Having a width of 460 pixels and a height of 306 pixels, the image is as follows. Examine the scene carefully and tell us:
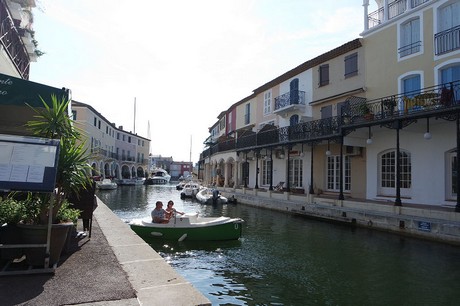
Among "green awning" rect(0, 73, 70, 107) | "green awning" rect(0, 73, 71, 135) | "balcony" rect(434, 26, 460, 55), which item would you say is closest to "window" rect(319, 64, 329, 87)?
"balcony" rect(434, 26, 460, 55)

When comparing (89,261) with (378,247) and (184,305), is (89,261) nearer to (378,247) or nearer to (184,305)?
(184,305)

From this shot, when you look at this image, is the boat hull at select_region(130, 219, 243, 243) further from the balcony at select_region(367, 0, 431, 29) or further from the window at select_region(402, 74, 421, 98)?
the balcony at select_region(367, 0, 431, 29)

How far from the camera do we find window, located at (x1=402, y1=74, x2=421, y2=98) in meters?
16.8

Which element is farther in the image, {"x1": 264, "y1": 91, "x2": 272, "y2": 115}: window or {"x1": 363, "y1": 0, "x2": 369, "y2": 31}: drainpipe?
{"x1": 264, "y1": 91, "x2": 272, "y2": 115}: window

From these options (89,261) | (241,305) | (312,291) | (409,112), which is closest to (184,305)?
(89,261)

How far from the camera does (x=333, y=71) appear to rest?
2273 cm

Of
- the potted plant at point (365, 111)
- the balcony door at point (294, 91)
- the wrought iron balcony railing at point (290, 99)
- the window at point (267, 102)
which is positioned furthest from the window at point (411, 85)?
the window at point (267, 102)

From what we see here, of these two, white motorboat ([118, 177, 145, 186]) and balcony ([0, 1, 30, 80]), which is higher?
balcony ([0, 1, 30, 80])

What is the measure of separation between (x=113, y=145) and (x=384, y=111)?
1998 inches

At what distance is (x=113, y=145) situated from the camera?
194ft

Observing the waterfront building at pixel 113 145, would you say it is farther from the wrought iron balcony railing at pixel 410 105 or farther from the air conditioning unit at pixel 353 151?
the wrought iron balcony railing at pixel 410 105

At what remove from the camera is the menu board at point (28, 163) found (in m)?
4.41

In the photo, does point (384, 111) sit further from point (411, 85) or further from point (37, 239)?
point (37, 239)

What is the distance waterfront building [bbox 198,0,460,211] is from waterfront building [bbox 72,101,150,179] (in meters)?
25.9
